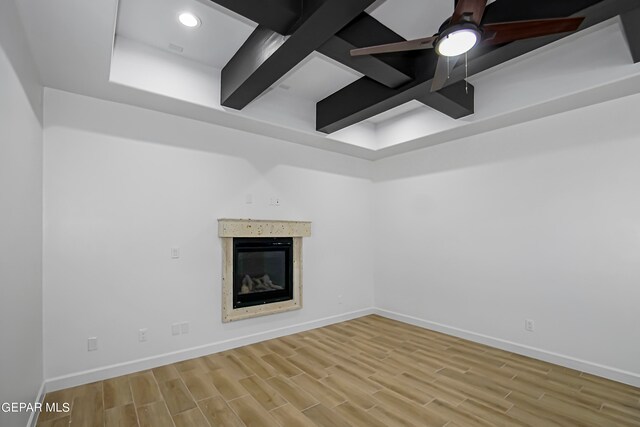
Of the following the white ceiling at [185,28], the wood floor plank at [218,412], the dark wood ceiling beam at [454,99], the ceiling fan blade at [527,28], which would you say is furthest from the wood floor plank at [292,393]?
the white ceiling at [185,28]

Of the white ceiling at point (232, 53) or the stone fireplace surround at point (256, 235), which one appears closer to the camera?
the white ceiling at point (232, 53)

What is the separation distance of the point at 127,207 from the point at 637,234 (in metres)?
5.05

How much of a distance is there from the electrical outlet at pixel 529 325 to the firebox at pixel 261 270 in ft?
9.65

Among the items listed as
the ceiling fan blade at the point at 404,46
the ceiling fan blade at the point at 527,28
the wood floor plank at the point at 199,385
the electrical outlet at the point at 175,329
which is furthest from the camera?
the electrical outlet at the point at 175,329

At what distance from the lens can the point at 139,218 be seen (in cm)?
329

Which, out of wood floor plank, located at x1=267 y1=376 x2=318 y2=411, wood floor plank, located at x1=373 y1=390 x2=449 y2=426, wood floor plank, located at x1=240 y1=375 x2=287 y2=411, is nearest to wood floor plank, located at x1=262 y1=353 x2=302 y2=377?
wood floor plank, located at x1=267 y1=376 x2=318 y2=411

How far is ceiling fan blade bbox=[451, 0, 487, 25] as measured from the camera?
1.65m

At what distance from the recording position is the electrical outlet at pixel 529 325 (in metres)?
3.59

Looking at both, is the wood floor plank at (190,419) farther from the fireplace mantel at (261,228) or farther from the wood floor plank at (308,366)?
the fireplace mantel at (261,228)

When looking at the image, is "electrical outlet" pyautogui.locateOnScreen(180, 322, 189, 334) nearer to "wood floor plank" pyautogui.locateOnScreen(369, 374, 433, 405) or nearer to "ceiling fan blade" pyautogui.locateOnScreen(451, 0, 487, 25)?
"wood floor plank" pyautogui.locateOnScreen(369, 374, 433, 405)

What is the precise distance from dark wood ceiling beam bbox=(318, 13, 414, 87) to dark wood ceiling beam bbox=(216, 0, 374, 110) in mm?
176

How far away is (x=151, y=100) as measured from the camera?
3.19m

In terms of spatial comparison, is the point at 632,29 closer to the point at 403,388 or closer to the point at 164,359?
the point at 403,388

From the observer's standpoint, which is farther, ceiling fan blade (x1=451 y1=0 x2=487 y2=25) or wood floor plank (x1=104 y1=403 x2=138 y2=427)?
wood floor plank (x1=104 y1=403 x2=138 y2=427)
